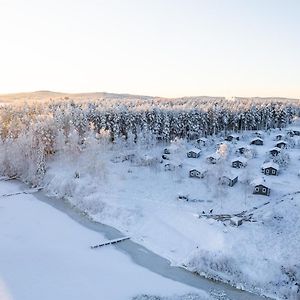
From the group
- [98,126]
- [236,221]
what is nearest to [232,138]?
[98,126]

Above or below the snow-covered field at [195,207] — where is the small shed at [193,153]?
above

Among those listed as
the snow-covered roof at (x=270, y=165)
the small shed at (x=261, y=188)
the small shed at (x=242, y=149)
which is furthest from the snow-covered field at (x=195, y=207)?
the snow-covered roof at (x=270, y=165)

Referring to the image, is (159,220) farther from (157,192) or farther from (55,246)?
(55,246)

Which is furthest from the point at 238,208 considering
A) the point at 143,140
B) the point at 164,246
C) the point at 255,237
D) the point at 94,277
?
the point at 143,140

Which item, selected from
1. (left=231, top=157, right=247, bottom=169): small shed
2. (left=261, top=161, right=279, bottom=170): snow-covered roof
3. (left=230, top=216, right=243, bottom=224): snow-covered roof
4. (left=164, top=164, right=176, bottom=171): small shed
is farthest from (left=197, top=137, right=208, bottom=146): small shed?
(left=230, top=216, right=243, bottom=224): snow-covered roof

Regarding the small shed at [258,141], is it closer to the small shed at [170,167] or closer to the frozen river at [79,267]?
the small shed at [170,167]

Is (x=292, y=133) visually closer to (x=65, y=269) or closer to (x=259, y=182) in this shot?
(x=259, y=182)
